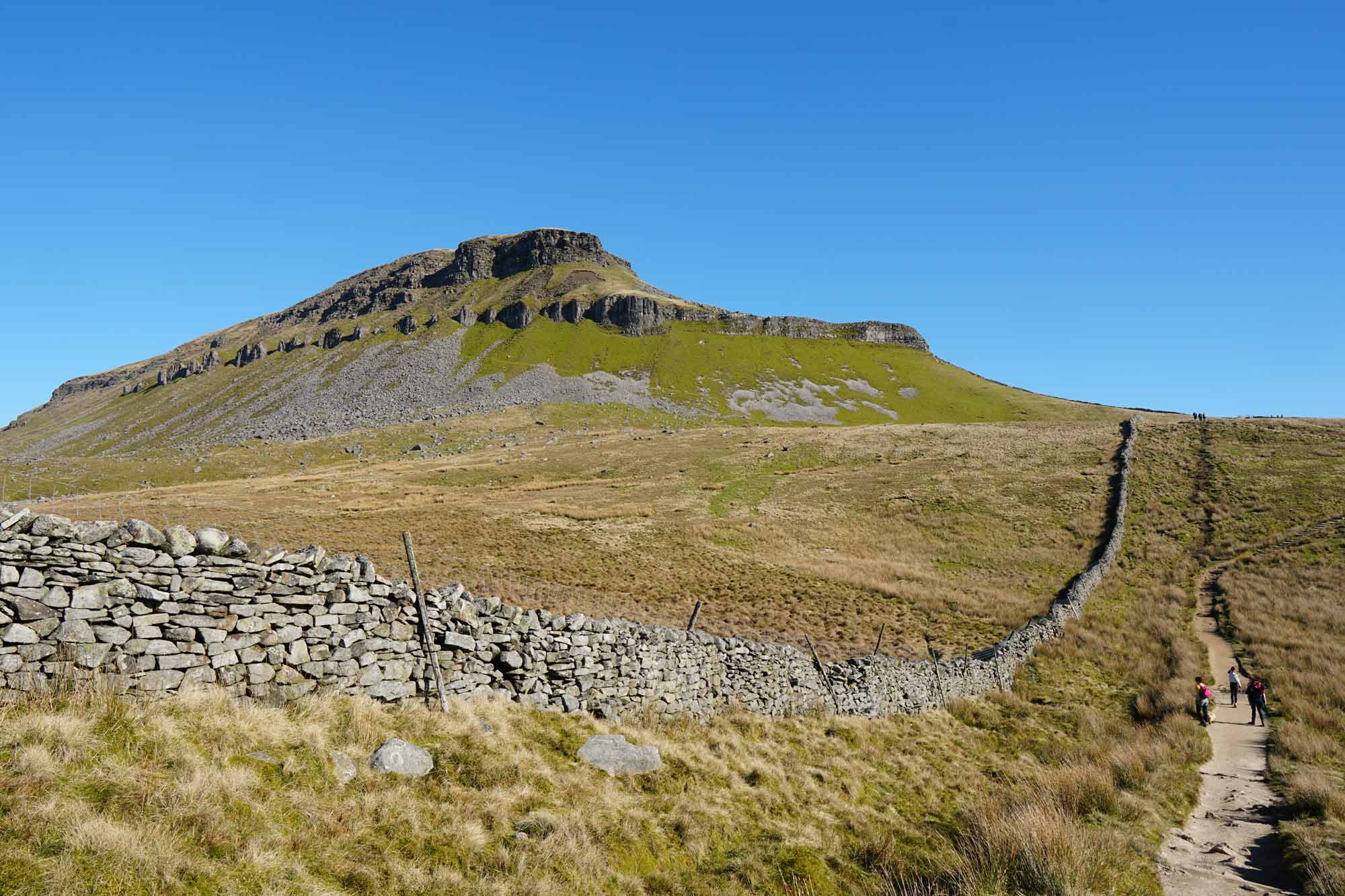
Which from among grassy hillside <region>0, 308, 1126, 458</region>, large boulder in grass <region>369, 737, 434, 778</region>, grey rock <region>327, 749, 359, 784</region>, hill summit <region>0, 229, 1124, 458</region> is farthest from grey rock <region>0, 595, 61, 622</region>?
hill summit <region>0, 229, 1124, 458</region>

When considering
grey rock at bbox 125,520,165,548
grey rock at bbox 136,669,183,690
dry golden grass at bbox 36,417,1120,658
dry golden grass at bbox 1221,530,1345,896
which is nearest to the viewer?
grey rock at bbox 136,669,183,690

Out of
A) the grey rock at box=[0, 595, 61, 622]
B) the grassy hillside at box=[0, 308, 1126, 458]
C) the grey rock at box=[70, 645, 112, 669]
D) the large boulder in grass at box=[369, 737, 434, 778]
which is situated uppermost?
the grassy hillside at box=[0, 308, 1126, 458]

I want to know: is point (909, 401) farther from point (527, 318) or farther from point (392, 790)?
point (392, 790)

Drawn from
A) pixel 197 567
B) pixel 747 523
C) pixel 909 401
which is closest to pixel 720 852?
pixel 197 567

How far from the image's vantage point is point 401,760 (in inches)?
332

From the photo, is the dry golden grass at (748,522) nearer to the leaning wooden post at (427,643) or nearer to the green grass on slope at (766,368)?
the leaning wooden post at (427,643)

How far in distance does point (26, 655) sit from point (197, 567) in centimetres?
182

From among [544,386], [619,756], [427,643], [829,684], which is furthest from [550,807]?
[544,386]

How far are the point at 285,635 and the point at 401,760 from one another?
2712mm

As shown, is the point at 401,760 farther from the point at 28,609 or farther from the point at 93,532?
the point at 93,532

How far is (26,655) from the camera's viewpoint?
732cm

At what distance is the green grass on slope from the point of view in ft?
504

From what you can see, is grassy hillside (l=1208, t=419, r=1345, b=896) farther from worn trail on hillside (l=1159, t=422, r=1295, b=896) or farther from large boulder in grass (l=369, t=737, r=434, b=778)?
large boulder in grass (l=369, t=737, r=434, b=778)

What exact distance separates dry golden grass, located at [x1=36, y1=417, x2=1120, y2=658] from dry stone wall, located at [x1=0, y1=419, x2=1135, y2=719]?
11.2 meters
